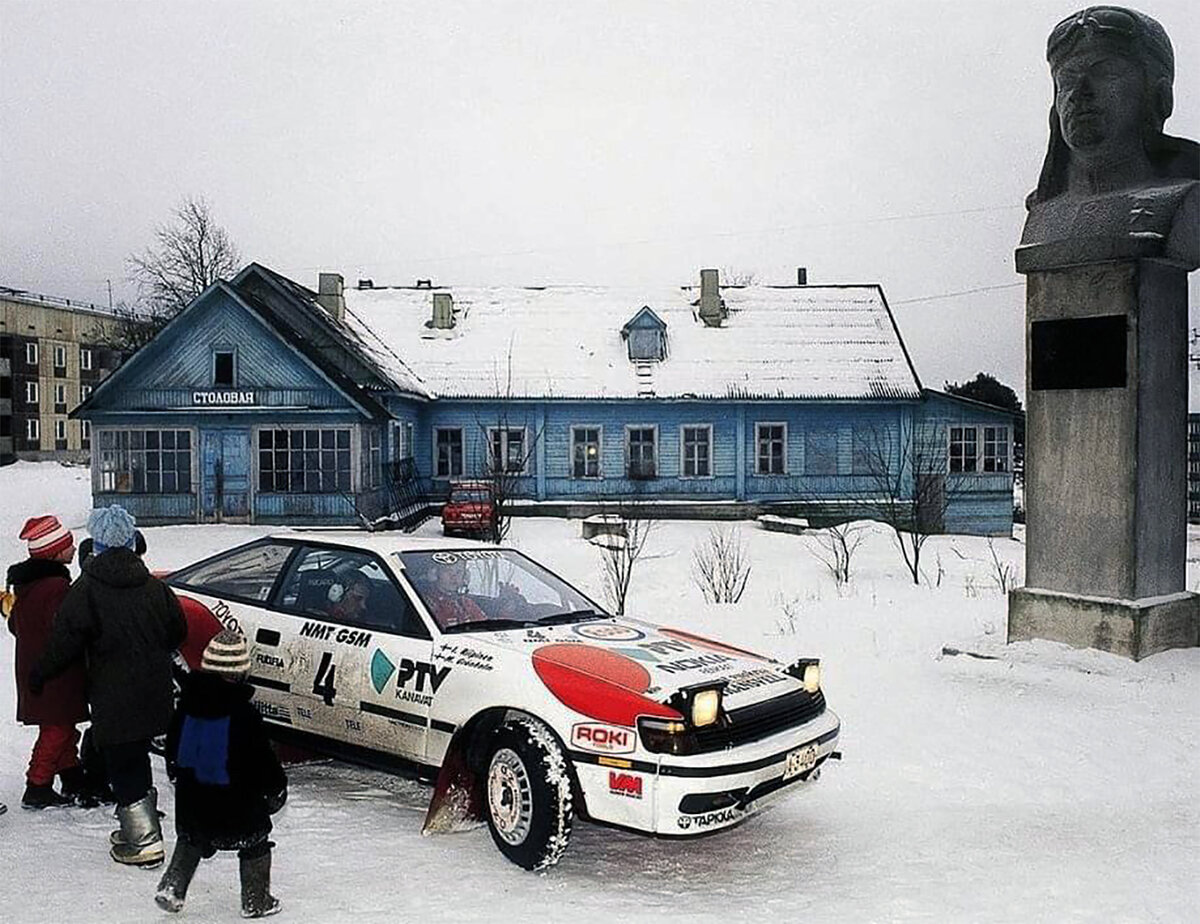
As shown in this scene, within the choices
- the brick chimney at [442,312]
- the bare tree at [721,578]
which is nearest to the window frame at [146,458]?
the brick chimney at [442,312]

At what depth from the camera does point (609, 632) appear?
5930 mm

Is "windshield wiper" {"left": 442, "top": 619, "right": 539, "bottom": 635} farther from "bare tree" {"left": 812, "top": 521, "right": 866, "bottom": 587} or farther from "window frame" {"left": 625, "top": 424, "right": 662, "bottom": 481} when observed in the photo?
"window frame" {"left": 625, "top": 424, "right": 662, "bottom": 481}

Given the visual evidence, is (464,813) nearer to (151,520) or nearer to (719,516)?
(151,520)

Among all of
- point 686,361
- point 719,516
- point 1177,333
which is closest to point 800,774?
point 1177,333

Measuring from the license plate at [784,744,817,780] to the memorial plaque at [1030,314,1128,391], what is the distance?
223 inches

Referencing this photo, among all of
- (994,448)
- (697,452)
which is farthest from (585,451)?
(994,448)

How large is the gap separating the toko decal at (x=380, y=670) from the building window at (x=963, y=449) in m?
24.1

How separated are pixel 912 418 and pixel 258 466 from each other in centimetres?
1593

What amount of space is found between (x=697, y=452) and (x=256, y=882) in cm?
2376

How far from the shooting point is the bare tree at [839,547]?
49.8 ft

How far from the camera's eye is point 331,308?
27562 mm

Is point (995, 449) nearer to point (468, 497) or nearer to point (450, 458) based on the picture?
point (468, 497)

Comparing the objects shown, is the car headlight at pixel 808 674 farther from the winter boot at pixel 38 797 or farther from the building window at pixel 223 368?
the building window at pixel 223 368

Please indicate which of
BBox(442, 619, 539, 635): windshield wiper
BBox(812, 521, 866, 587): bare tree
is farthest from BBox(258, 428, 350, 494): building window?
BBox(442, 619, 539, 635): windshield wiper
